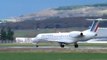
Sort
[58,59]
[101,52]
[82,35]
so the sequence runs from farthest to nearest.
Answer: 1. [82,35]
2. [101,52]
3. [58,59]

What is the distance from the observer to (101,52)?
310ft

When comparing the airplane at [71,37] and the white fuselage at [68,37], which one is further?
the white fuselage at [68,37]

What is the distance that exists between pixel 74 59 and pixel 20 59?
692 cm

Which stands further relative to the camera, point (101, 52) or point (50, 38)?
point (50, 38)

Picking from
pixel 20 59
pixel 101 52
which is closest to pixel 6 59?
pixel 20 59

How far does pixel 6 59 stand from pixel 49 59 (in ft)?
17.8

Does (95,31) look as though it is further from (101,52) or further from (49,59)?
(49,59)

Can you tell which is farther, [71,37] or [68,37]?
[68,37]

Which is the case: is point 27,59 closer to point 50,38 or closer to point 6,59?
point 6,59

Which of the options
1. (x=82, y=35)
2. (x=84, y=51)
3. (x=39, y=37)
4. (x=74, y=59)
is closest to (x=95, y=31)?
(x=82, y=35)

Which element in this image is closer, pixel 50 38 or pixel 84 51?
pixel 84 51

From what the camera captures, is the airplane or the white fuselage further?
the white fuselage

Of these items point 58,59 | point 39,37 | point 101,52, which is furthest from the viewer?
point 39,37

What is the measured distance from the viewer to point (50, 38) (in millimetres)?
134750
